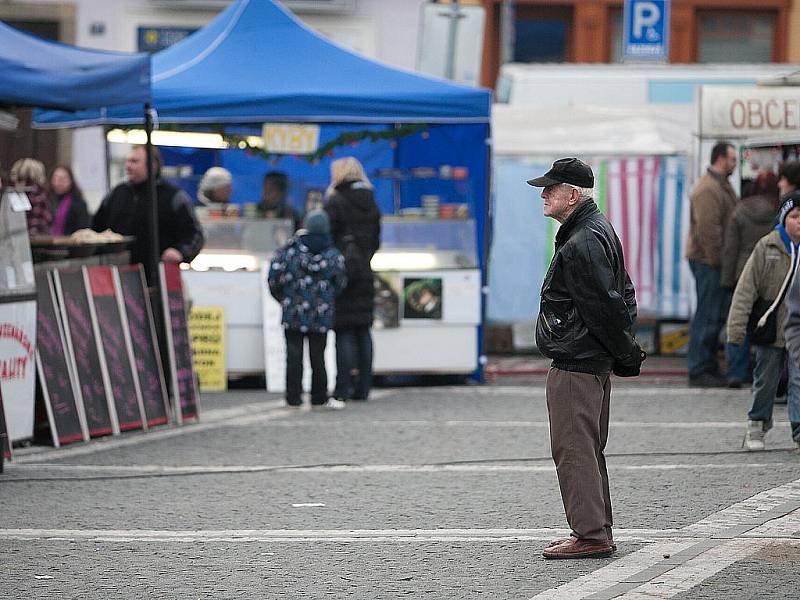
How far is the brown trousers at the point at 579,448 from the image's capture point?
6953 mm

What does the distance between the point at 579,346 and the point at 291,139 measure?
9.18 m

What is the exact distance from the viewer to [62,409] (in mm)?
10805

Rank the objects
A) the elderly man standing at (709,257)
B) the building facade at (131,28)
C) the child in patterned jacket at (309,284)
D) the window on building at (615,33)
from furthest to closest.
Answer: the window on building at (615,33) → the building facade at (131,28) → the elderly man standing at (709,257) → the child in patterned jacket at (309,284)

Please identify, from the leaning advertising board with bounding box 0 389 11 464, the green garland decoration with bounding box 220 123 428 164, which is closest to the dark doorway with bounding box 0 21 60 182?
the green garland decoration with bounding box 220 123 428 164

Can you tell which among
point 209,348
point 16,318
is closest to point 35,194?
point 209,348

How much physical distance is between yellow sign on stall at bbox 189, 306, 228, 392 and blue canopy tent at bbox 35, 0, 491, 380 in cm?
174

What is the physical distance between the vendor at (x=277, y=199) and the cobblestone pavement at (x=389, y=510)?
3456 millimetres

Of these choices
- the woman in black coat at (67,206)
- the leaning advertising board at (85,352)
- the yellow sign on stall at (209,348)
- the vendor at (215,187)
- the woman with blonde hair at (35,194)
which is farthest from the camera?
the woman in black coat at (67,206)

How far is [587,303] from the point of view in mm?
6855

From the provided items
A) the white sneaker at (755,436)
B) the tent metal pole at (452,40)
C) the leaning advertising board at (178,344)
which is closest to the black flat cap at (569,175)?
the white sneaker at (755,436)

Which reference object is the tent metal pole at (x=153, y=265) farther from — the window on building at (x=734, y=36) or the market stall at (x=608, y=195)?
the window on building at (x=734, y=36)

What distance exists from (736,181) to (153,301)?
5.72 m

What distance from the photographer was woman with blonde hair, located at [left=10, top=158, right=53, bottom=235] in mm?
15000

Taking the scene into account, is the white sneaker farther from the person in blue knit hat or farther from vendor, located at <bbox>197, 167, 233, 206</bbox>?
vendor, located at <bbox>197, 167, 233, 206</bbox>
